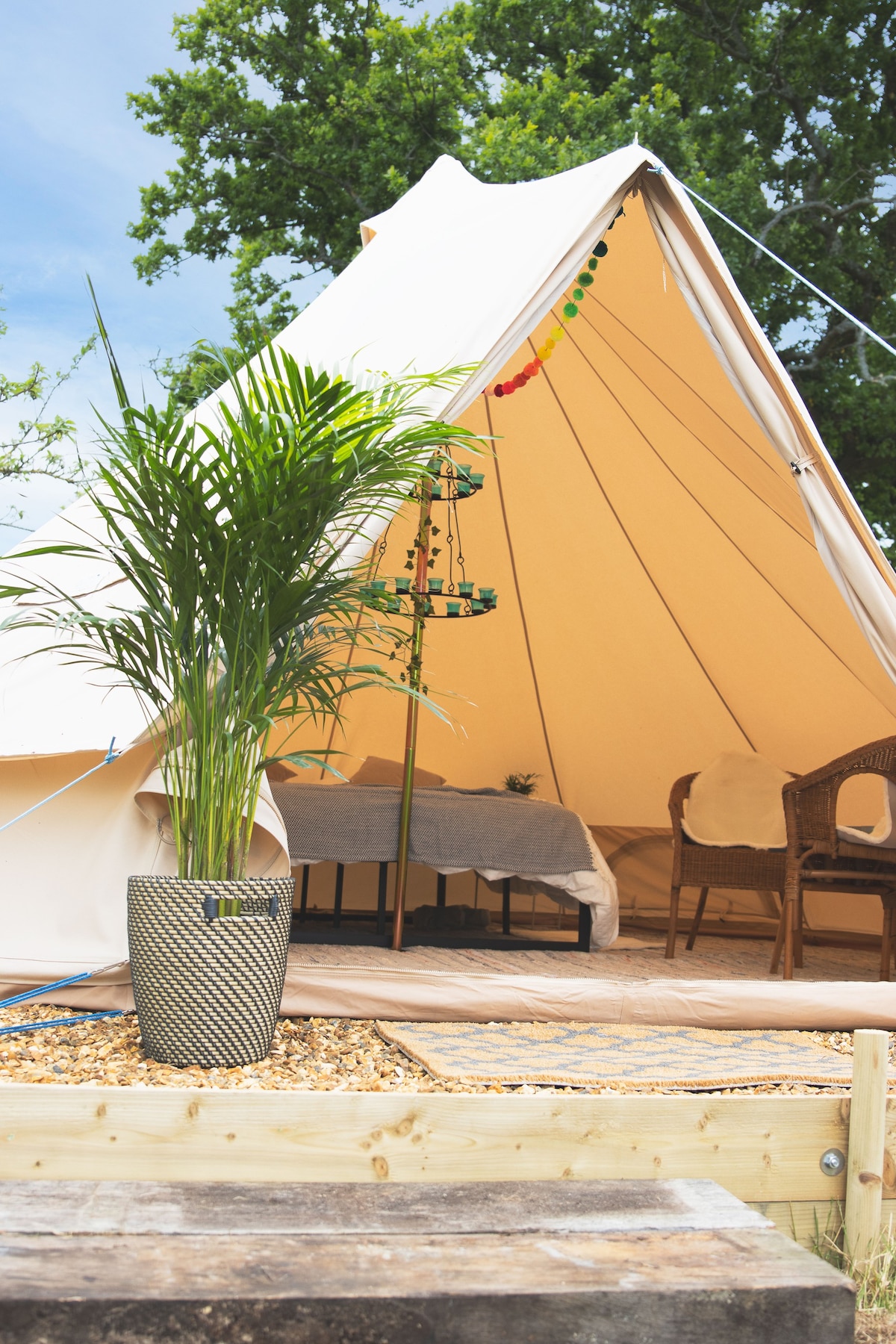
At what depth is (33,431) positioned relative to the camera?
10781mm

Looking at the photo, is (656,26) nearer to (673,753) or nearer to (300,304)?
(300,304)

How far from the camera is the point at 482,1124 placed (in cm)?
186

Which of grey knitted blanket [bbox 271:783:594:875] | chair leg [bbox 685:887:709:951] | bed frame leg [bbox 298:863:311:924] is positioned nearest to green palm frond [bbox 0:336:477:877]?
grey knitted blanket [bbox 271:783:594:875]

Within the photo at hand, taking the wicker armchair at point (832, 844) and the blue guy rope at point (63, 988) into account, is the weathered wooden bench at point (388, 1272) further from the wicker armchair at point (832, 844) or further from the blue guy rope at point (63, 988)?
the wicker armchair at point (832, 844)

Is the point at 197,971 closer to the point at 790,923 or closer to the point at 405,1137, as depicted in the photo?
the point at 405,1137

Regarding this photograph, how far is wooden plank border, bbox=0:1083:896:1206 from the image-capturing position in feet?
5.85

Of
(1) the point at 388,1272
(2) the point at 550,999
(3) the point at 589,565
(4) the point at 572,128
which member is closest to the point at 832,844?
(2) the point at 550,999

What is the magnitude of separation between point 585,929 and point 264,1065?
2371mm

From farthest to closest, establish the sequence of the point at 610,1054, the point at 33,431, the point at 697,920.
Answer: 1. the point at 33,431
2. the point at 697,920
3. the point at 610,1054

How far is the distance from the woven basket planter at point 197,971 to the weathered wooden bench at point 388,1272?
2.24 feet

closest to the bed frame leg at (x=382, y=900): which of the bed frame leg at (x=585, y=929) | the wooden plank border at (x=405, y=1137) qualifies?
the bed frame leg at (x=585, y=929)

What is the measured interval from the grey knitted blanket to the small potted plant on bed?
5.10 ft

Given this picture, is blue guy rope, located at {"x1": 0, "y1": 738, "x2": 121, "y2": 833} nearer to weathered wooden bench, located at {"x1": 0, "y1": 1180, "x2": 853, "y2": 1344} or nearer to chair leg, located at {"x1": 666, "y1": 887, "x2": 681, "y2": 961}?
weathered wooden bench, located at {"x1": 0, "y1": 1180, "x2": 853, "y2": 1344}

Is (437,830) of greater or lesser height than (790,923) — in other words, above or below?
above
